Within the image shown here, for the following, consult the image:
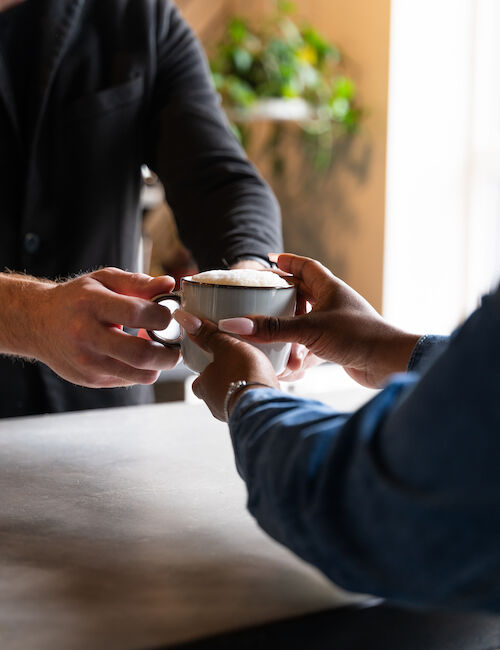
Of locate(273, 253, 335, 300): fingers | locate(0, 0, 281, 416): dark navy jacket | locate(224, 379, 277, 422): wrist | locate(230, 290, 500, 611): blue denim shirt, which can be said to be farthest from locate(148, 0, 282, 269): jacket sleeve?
locate(230, 290, 500, 611): blue denim shirt

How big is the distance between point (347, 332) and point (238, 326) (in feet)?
0.55

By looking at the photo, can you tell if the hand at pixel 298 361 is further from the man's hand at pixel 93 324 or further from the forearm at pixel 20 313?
the forearm at pixel 20 313

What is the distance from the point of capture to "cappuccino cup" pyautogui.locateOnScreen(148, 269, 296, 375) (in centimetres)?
85

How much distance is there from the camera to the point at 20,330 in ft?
3.36

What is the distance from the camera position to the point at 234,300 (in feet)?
2.78

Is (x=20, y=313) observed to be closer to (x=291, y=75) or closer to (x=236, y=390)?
(x=236, y=390)

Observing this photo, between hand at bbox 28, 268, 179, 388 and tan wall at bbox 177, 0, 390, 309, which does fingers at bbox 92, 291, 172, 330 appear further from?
tan wall at bbox 177, 0, 390, 309

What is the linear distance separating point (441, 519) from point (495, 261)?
99.1 inches

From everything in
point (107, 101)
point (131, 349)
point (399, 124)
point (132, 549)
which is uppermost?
point (107, 101)

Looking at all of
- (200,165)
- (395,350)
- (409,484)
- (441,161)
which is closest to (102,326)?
(395,350)

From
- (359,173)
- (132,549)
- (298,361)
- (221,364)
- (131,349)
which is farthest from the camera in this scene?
(359,173)

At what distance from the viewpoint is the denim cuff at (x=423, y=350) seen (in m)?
0.93

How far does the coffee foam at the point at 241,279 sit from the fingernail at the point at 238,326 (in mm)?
39

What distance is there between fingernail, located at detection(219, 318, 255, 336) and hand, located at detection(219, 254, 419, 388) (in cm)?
7
